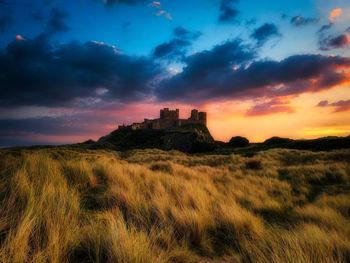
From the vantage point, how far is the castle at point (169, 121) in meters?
102

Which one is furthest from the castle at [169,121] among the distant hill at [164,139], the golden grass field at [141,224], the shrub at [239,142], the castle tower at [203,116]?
the golden grass field at [141,224]

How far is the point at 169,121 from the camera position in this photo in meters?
104

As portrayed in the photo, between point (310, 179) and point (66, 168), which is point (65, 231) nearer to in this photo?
point (66, 168)

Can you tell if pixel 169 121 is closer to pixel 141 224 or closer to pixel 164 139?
pixel 164 139

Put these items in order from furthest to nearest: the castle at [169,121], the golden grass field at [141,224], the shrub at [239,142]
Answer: the castle at [169,121] → the shrub at [239,142] → the golden grass field at [141,224]

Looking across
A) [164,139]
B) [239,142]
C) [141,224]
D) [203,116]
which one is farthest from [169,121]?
[141,224]

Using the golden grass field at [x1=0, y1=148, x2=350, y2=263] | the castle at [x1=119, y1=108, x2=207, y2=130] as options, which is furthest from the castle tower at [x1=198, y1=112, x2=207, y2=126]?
the golden grass field at [x1=0, y1=148, x2=350, y2=263]

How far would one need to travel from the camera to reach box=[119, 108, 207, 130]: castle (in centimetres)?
10238

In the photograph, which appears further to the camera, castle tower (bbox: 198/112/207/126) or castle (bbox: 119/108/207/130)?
castle tower (bbox: 198/112/207/126)

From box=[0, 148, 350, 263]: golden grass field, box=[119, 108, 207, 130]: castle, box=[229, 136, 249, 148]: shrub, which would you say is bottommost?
box=[0, 148, 350, 263]: golden grass field

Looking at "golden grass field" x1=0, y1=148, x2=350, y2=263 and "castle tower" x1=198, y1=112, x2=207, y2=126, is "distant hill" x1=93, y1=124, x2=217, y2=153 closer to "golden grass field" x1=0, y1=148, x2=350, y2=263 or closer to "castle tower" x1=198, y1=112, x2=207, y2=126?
"castle tower" x1=198, y1=112, x2=207, y2=126

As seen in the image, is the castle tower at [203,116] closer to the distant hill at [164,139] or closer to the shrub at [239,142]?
the distant hill at [164,139]

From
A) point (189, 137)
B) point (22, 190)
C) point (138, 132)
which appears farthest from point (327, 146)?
point (138, 132)

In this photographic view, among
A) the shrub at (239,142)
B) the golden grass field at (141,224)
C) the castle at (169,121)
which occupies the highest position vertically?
the castle at (169,121)
